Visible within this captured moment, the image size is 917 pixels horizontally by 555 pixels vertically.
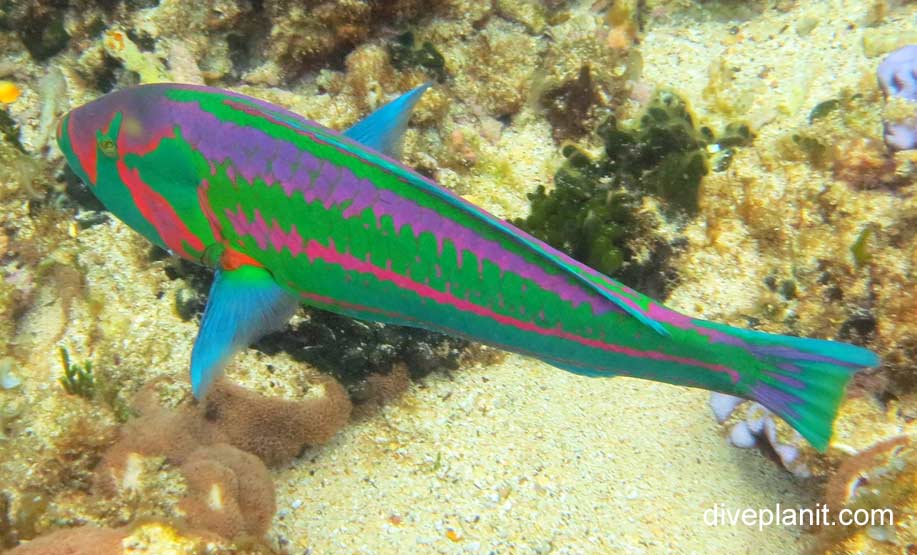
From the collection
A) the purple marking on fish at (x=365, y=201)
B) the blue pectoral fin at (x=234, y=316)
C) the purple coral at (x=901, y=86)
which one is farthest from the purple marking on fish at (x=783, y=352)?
the purple coral at (x=901, y=86)

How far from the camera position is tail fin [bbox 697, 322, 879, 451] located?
2.10 m

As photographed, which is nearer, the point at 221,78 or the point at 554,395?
the point at 554,395

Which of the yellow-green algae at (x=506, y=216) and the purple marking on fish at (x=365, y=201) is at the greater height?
the purple marking on fish at (x=365, y=201)

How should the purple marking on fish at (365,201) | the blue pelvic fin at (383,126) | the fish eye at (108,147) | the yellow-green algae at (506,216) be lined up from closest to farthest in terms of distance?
the purple marking on fish at (365,201), the fish eye at (108,147), the blue pelvic fin at (383,126), the yellow-green algae at (506,216)

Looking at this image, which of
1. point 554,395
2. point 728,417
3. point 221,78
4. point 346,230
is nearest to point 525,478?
point 554,395

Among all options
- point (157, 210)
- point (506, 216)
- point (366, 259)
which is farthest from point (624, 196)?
point (157, 210)

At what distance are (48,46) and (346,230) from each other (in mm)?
5095

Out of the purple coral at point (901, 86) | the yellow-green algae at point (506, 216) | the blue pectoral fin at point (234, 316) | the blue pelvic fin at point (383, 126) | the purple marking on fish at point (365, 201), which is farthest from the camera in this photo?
the purple coral at point (901, 86)

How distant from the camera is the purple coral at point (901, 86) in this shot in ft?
14.3

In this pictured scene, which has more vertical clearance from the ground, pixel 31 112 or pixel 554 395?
pixel 31 112

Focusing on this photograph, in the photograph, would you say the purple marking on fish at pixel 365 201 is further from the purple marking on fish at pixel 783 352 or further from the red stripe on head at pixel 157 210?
the purple marking on fish at pixel 783 352

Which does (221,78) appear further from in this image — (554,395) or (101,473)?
(554,395)

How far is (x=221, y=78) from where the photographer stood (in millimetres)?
5418

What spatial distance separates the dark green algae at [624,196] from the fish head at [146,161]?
2.61 meters
